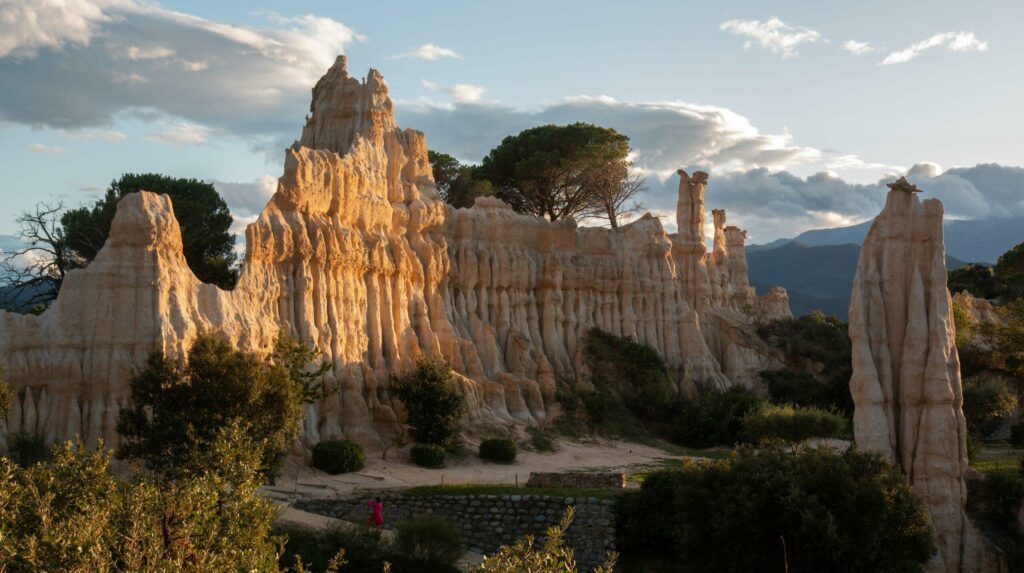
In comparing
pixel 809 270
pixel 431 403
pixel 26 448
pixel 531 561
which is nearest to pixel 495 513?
pixel 431 403

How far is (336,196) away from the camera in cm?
4384

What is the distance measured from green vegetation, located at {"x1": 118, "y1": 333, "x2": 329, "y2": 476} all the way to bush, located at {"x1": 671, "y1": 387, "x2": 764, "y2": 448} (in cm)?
2701

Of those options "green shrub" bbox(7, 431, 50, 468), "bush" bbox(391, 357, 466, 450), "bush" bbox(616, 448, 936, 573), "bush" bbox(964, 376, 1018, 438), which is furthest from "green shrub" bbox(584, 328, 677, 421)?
"green shrub" bbox(7, 431, 50, 468)

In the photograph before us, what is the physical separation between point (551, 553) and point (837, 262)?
167m

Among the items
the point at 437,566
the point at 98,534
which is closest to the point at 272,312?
the point at 437,566

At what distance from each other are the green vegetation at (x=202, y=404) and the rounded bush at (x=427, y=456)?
813cm

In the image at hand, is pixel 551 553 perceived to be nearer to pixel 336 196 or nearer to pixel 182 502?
pixel 182 502

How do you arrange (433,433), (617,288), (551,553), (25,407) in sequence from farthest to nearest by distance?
(617,288), (433,433), (25,407), (551,553)

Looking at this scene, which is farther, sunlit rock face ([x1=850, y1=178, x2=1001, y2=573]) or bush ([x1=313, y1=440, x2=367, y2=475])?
bush ([x1=313, y1=440, x2=367, y2=475])

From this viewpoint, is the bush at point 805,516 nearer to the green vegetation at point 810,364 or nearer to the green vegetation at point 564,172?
the green vegetation at point 810,364

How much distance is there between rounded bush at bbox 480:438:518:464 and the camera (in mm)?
41781

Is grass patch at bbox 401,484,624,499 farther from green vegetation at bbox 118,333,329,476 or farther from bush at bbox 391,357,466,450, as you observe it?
bush at bbox 391,357,466,450

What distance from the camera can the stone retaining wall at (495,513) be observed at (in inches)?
1225

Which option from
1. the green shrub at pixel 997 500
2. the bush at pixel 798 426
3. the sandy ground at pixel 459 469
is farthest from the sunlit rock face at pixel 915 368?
the sandy ground at pixel 459 469
